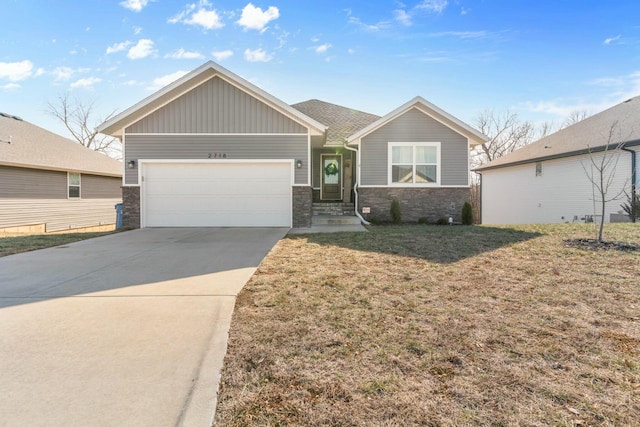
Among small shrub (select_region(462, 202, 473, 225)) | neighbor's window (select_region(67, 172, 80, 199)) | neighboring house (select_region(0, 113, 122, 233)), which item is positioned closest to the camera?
small shrub (select_region(462, 202, 473, 225))

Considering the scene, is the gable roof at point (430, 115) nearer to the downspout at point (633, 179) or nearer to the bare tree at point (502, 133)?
the downspout at point (633, 179)

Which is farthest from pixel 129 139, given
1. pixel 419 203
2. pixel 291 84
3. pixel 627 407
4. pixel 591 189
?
pixel 591 189

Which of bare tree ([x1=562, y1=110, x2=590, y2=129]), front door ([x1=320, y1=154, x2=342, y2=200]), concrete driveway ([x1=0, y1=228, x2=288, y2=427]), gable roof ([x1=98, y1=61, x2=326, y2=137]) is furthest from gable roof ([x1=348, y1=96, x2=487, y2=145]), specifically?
bare tree ([x1=562, y1=110, x2=590, y2=129])

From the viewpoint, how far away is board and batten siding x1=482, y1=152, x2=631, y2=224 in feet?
42.3

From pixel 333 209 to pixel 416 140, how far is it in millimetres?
4190

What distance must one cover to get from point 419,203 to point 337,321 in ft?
32.9

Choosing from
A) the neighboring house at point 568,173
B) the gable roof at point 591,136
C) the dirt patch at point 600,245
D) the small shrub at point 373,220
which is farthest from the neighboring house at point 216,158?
the gable roof at point 591,136

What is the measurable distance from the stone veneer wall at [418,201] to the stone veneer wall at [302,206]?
2388 millimetres

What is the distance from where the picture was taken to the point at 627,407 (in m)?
1.77

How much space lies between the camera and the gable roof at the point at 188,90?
33.7 ft

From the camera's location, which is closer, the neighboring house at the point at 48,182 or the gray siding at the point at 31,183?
the gray siding at the point at 31,183

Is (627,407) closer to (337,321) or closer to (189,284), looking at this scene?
(337,321)

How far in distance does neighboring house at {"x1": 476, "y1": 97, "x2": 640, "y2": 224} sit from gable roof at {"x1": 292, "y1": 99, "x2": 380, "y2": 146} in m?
8.37

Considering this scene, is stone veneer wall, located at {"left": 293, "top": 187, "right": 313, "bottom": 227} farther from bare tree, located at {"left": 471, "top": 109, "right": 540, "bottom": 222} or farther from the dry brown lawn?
bare tree, located at {"left": 471, "top": 109, "right": 540, "bottom": 222}
